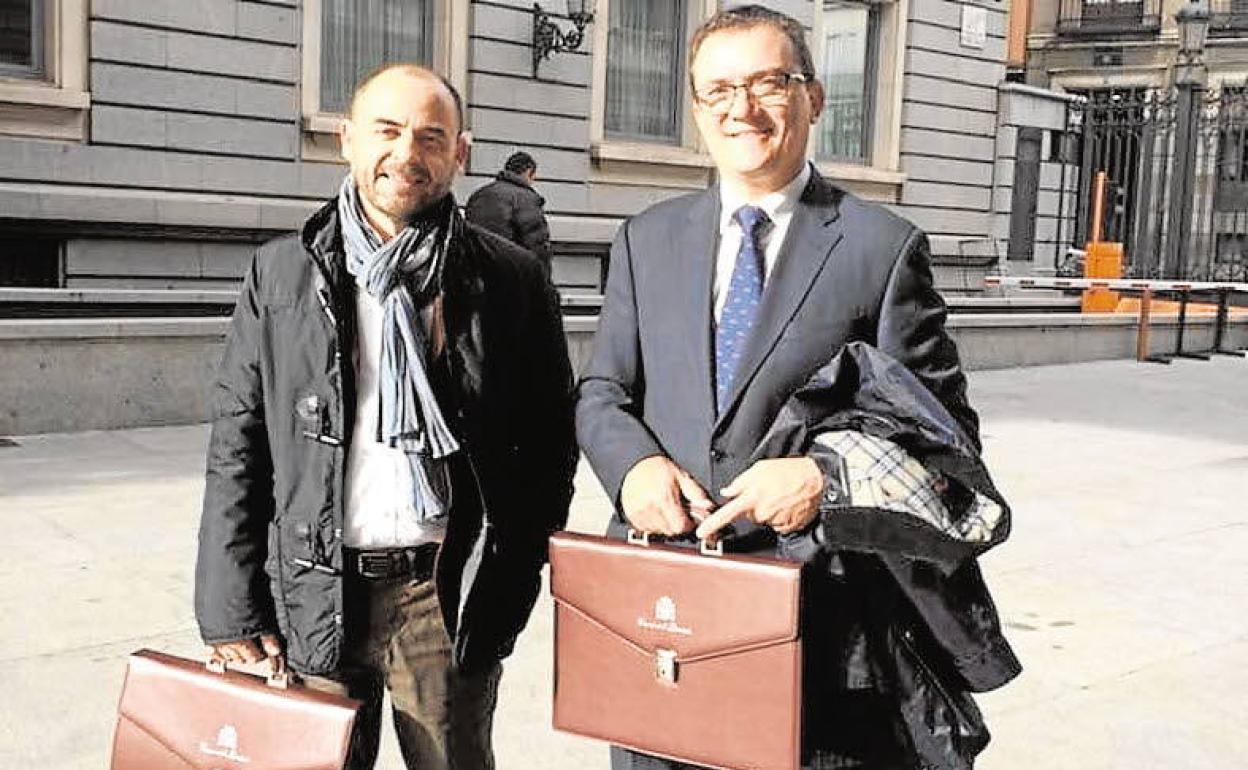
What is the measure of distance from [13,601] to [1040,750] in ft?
12.5

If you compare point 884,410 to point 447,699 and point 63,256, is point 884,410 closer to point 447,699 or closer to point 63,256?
point 447,699

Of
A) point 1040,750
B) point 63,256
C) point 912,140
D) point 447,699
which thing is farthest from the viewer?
point 912,140

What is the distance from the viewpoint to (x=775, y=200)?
2420mm

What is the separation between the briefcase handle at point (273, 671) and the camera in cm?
249

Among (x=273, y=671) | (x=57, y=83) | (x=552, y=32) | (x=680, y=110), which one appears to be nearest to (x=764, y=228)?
(x=273, y=671)

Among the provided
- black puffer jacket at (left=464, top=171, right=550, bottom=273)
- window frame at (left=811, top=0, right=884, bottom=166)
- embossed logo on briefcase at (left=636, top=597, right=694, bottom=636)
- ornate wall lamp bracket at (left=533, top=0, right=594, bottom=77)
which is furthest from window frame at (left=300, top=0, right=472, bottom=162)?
embossed logo on briefcase at (left=636, top=597, right=694, bottom=636)

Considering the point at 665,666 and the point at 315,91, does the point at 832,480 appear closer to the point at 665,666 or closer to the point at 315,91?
the point at 665,666

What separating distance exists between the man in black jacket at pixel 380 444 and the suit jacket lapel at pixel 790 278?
0.58 metres

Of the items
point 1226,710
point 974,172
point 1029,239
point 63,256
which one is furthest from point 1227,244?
point 1226,710

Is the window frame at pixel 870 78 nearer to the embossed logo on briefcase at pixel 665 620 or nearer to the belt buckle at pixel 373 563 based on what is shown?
the belt buckle at pixel 373 563

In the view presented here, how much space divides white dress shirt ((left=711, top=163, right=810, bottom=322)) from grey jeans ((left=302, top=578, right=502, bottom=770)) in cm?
83

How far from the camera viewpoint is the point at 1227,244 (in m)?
31.5

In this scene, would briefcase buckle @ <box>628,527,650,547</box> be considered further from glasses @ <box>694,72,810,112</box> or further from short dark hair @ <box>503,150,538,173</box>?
short dark hair @ <box>503,150,538,173</box>

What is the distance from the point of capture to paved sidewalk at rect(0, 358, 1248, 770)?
4.34m
